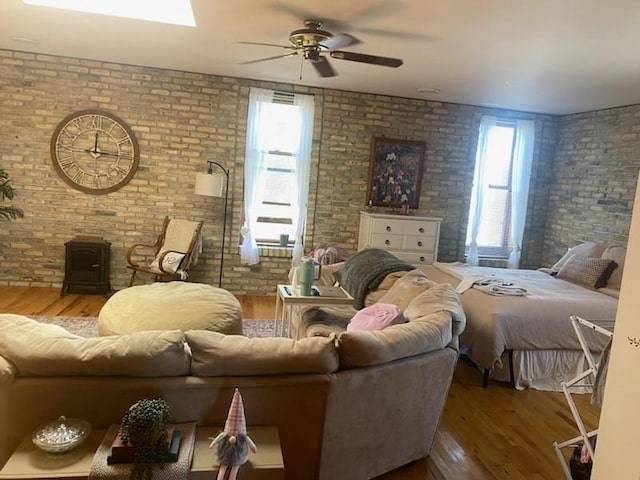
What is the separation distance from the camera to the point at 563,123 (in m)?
6.46

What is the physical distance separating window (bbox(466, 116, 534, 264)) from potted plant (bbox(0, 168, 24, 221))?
18.3 ft

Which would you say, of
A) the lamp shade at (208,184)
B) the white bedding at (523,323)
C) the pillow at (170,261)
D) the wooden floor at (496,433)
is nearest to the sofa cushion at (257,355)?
the wooden floor at (496,433)

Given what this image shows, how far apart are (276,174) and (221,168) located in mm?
676

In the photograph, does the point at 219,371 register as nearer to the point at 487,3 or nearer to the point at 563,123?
the point at 487,3

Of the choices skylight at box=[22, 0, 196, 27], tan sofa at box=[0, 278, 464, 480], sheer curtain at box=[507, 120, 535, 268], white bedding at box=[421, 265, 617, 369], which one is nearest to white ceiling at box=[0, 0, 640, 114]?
skylight at box=[22, 0, 196, 27]

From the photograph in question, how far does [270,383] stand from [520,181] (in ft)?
18.0

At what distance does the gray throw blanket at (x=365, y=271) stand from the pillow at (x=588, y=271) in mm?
1881

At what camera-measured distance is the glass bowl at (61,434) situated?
1644 millimetres

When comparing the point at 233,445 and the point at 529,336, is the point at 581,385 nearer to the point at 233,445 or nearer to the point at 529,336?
the point at 529,336

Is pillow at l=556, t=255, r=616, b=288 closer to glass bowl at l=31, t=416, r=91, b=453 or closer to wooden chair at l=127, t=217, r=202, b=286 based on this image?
wooden chair at l=127, t=217, r=202, b=286

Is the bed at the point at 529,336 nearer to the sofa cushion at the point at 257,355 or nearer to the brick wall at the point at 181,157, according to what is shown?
the sofa cushion at the point at 257,355

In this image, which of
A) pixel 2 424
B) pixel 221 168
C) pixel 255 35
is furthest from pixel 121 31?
pixel 2 424

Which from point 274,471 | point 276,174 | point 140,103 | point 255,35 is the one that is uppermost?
point 255,35

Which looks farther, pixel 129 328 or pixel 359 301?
pixel 359 301
